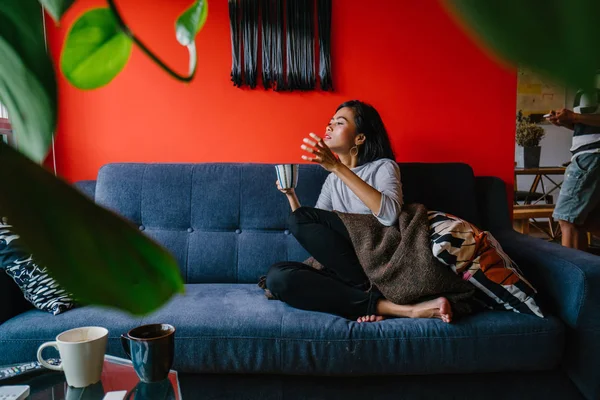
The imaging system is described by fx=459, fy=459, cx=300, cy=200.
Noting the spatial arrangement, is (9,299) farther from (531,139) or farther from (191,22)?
(531,139)

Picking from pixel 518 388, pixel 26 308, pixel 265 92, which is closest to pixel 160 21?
pixel 265 92

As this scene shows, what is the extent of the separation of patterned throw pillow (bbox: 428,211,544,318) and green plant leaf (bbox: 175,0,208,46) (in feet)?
4.45

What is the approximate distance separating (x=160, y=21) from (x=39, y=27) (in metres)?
2.05

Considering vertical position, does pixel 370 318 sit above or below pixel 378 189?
below

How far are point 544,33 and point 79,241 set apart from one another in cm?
11

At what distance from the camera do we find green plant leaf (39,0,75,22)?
170 mm

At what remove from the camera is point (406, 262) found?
1.51 meters

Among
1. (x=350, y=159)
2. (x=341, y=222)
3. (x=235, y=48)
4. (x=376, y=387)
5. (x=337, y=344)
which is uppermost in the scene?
(x=235, y=48)

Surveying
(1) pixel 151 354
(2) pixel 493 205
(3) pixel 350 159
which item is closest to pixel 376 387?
(1) pixel 151 354

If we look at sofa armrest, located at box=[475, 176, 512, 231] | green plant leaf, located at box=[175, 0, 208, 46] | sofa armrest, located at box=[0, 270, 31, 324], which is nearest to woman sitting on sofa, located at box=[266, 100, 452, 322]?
sofa armrest, located at box=[475, 176, 512, 231]

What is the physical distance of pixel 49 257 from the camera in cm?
11

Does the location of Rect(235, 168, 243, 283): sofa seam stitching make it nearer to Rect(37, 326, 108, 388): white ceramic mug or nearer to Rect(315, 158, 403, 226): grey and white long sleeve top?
Rect(315, 158, 403, 226): grey and white long sleeve top

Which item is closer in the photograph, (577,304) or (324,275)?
(577,304)

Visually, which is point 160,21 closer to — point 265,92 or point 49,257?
point 265,92
